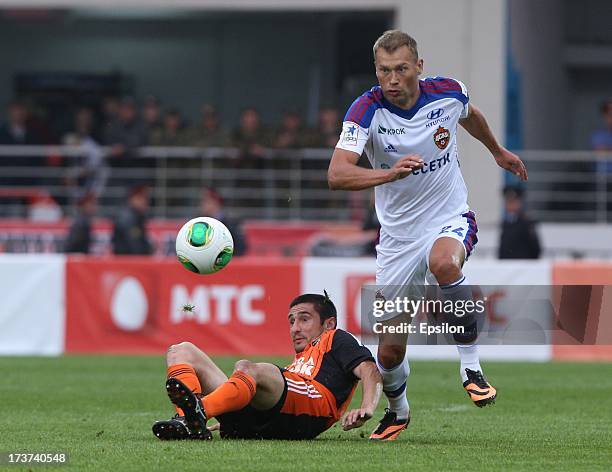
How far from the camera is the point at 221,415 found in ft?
25.8

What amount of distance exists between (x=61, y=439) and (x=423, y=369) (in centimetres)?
752

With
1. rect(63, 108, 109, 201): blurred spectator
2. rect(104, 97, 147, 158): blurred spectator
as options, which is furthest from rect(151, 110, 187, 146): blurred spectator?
rect(63, 108, 109, 201): blurred spectator

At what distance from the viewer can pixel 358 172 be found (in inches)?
313

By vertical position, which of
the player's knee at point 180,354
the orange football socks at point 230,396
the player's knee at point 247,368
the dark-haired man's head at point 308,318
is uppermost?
the dark-haired man's head at point 308,318

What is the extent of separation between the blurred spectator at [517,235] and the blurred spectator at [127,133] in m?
6.98

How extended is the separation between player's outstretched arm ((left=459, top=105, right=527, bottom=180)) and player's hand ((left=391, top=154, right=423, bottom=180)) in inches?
48.3

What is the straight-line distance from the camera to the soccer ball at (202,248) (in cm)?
835

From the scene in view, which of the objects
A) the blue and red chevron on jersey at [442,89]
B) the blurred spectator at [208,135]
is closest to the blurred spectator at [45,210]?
the blurred spectator at [208,135]

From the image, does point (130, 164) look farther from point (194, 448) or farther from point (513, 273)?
point (194, 448)

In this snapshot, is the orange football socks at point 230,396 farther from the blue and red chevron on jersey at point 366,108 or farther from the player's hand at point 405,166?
the blue and red chevron on jersey at point 366,108

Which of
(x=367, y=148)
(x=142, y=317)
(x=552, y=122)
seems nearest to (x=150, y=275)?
(x=142, y=317)

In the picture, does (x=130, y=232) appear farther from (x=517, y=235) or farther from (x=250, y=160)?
(x=517, y=235)

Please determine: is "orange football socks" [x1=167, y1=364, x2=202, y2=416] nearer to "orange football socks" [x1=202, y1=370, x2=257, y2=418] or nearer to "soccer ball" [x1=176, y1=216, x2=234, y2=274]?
"orange football socks" [x1=202, y1=370, x2=257, y2=418]

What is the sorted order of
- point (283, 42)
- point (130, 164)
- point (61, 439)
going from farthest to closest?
point (283, 42)
point (130, 164)
point (61, 439)
